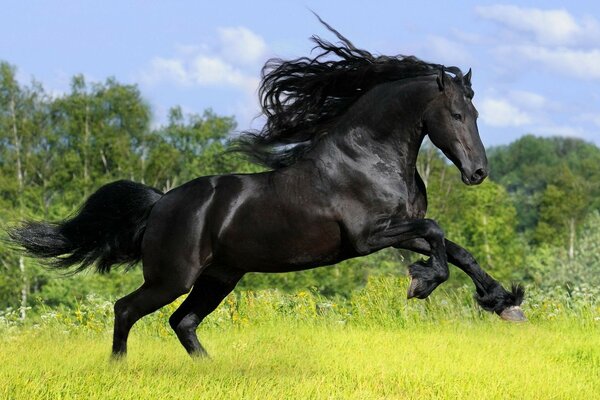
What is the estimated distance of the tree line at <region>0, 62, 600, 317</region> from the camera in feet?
142

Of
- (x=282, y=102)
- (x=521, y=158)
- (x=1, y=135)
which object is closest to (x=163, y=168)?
(x=1, y=135)

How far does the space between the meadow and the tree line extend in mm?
29661

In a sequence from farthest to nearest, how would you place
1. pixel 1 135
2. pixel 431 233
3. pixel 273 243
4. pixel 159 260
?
pixel 1 135 < pixel 159 260 < pixel 273 243 < pixel 431 233

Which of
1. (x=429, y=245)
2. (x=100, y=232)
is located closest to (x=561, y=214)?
(x=100, y=232)

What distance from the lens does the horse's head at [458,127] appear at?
22.7 ft

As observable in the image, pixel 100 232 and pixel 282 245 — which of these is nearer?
pixel 282 245

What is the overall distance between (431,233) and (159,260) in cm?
230

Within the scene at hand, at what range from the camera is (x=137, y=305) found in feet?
25.6

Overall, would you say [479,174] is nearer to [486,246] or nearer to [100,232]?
[100,232]

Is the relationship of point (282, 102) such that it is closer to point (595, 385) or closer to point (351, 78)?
point (351, 78)

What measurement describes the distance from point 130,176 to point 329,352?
131ft

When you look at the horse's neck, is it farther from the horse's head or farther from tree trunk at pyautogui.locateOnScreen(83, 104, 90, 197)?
tree trunk at pyautogui.locateOnScreen(83, 104, 90, 197)

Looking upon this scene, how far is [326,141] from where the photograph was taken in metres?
7.37

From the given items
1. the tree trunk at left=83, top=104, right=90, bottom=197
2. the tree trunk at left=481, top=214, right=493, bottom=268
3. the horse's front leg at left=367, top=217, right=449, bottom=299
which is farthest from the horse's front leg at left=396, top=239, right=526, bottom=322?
the tree trunk at left=481, top=214, right=493, bottom=268
